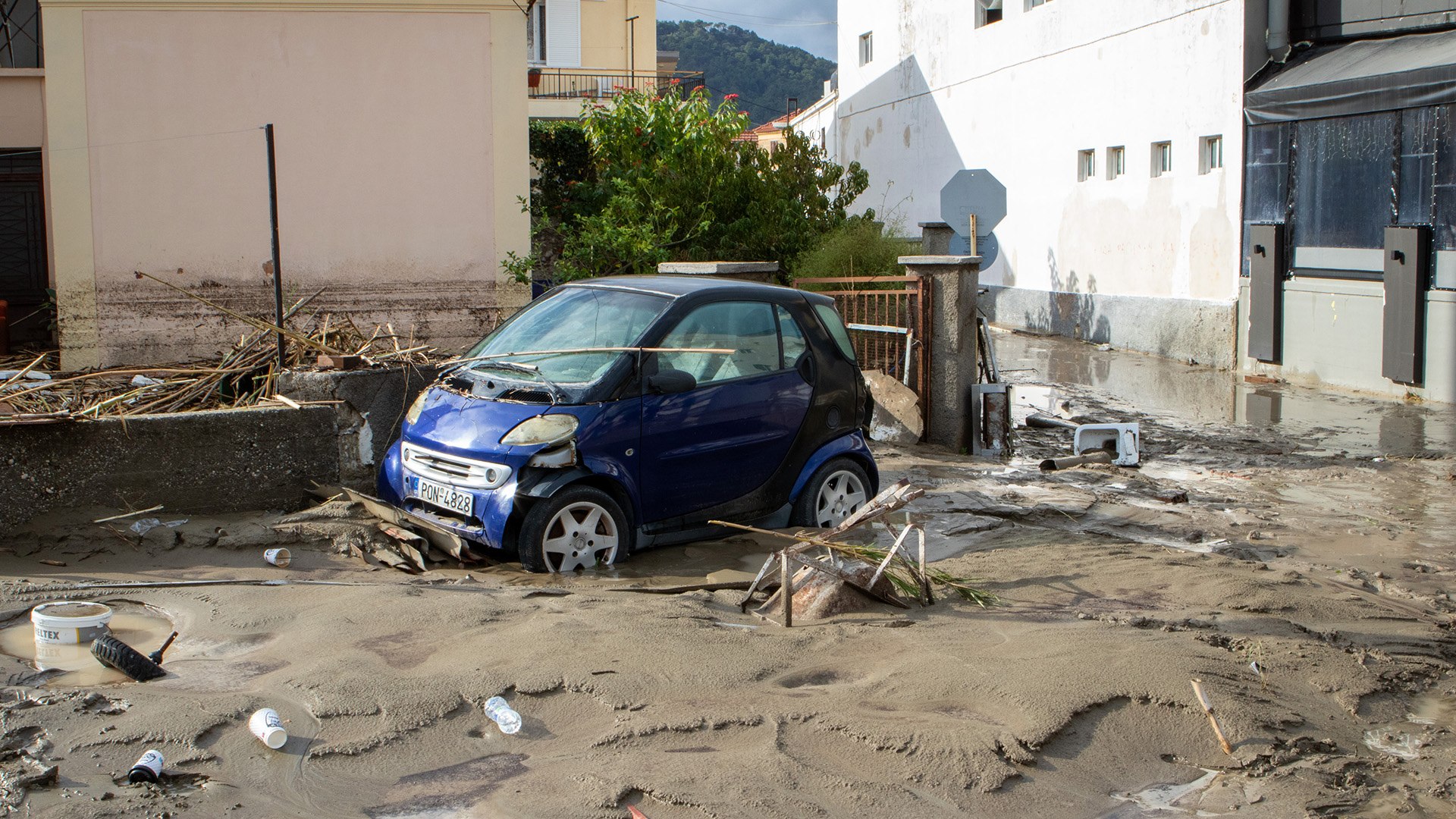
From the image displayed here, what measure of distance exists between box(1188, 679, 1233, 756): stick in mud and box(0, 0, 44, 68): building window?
15.2m

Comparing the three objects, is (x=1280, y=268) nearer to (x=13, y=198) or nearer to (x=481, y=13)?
(x=481, y=13)

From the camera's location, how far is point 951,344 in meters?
11.1

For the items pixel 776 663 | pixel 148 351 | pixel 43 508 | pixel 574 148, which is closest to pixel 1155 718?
pixel 776 663

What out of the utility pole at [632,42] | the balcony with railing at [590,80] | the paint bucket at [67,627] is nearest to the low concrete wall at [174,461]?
the paint bucket at [67,627]

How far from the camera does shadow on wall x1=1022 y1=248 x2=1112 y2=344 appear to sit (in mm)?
22078

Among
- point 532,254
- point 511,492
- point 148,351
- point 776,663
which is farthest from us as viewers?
point 532,254

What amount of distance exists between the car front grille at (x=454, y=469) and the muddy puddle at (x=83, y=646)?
1.72 meters

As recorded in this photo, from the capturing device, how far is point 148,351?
1358 centimetres

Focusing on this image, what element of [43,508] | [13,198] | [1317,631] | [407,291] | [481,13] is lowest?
[1317,631]

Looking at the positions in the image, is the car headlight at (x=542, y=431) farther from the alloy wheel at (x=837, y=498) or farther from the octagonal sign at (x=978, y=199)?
the octagonal sign at (x=978, y=199)

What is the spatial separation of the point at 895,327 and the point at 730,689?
24.5 feet

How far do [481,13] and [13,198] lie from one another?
6.04 metres

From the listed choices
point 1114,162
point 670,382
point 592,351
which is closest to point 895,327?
point 670,382

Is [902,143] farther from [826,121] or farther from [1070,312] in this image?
[1070,312]
